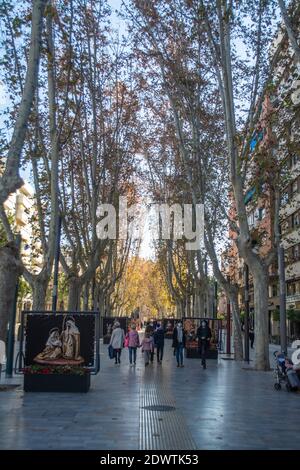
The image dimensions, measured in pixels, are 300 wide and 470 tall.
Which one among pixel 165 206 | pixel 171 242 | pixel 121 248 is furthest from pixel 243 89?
pixel 121 248

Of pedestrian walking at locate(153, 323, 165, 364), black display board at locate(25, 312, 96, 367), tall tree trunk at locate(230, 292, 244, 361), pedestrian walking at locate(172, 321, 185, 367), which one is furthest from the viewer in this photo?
tall tree trunk at locate(230, 292, 244, 361)

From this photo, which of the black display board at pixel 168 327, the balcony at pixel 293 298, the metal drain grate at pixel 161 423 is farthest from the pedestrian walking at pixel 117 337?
the black display board at pixel 168 327

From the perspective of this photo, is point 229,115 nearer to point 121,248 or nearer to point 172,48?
point 172,48

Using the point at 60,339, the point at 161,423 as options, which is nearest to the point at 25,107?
the point at 60,339

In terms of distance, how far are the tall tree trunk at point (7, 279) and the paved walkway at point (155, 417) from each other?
5.38 feet

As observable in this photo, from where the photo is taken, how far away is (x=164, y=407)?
10500 millimetres

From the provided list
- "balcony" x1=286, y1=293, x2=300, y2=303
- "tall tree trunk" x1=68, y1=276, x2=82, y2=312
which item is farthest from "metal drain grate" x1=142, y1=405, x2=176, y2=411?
"balcony" x1=286, y1=293, x2=300, y2=303

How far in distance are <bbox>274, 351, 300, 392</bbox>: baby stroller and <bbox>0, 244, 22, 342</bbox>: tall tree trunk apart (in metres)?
6.76

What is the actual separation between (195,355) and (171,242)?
1711 cm

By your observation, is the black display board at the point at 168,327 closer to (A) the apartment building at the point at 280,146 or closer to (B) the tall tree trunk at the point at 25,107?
(A) the apartment building at the point at 280,146

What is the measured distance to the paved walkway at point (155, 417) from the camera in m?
7.38

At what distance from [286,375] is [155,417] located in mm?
5527

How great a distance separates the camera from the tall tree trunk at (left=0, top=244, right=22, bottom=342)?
1242 centimetres

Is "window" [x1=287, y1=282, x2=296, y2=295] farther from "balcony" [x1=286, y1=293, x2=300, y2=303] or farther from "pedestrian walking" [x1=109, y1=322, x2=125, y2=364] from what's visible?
"pedestrian walking" [x1=109, y1=322, x2=125, y2=364]
